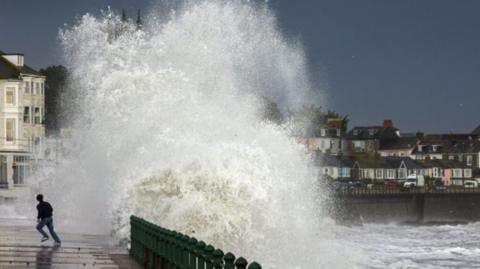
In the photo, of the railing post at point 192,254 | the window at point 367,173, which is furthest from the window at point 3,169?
the window at point 367,173

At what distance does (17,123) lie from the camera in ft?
294

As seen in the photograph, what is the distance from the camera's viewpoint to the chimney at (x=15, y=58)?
92250 mm

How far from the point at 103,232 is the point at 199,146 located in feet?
12.2

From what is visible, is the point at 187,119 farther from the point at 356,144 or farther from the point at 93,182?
the point at 356,144

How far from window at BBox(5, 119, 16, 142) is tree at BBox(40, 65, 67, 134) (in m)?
15.6

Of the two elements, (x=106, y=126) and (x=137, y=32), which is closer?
(x=106, y=126)

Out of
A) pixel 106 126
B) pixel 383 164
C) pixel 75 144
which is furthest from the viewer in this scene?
pixel 383 164

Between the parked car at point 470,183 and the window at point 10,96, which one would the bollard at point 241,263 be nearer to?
the window at point 10,96

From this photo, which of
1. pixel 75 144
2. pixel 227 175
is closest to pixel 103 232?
pixel 227 175

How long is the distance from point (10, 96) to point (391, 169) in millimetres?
91825

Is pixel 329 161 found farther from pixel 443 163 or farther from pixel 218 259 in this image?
pixel 218 259

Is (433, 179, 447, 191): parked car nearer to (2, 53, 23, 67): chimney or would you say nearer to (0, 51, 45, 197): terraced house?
(0, 51, 45, 197): terraced house

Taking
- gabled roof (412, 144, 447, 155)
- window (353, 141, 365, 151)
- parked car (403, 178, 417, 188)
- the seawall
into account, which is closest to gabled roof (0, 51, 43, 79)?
the seawall

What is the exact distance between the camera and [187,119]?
36.5 metres
